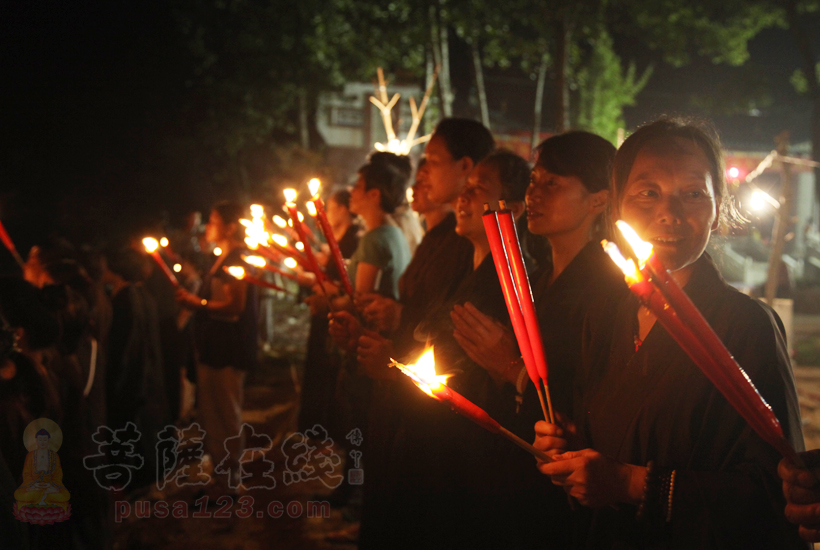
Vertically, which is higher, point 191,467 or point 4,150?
point 4,150

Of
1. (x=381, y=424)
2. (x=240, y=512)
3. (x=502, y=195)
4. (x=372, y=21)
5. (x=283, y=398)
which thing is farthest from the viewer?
(x=372, y=21)

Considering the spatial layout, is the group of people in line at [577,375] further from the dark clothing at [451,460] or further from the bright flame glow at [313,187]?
the bright flame glow at [313,187]

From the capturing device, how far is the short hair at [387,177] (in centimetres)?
370

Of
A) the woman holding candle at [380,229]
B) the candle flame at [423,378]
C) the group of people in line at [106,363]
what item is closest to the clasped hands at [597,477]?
the candle flame at [423,378]

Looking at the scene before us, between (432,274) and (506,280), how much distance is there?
1.54m

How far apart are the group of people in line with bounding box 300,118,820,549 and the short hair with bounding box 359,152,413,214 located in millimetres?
421

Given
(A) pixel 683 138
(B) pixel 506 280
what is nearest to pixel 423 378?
(B) pixel 506 280

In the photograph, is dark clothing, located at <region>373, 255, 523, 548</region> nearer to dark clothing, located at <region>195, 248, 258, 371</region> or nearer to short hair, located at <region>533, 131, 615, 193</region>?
short hair, located at <region>533, 131, 615, 193</region>

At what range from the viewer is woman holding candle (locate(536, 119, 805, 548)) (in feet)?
4.16

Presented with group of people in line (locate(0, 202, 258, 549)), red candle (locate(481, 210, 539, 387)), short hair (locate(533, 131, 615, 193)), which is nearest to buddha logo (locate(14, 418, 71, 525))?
group of people in line (locate(0, 202, 258, 549))

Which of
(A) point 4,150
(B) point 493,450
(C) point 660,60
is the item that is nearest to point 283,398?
(B) point 493,450

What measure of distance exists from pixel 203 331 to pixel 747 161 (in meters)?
24.7

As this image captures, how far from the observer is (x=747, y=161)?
23.0 m

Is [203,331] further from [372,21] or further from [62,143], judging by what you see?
[62,143]
